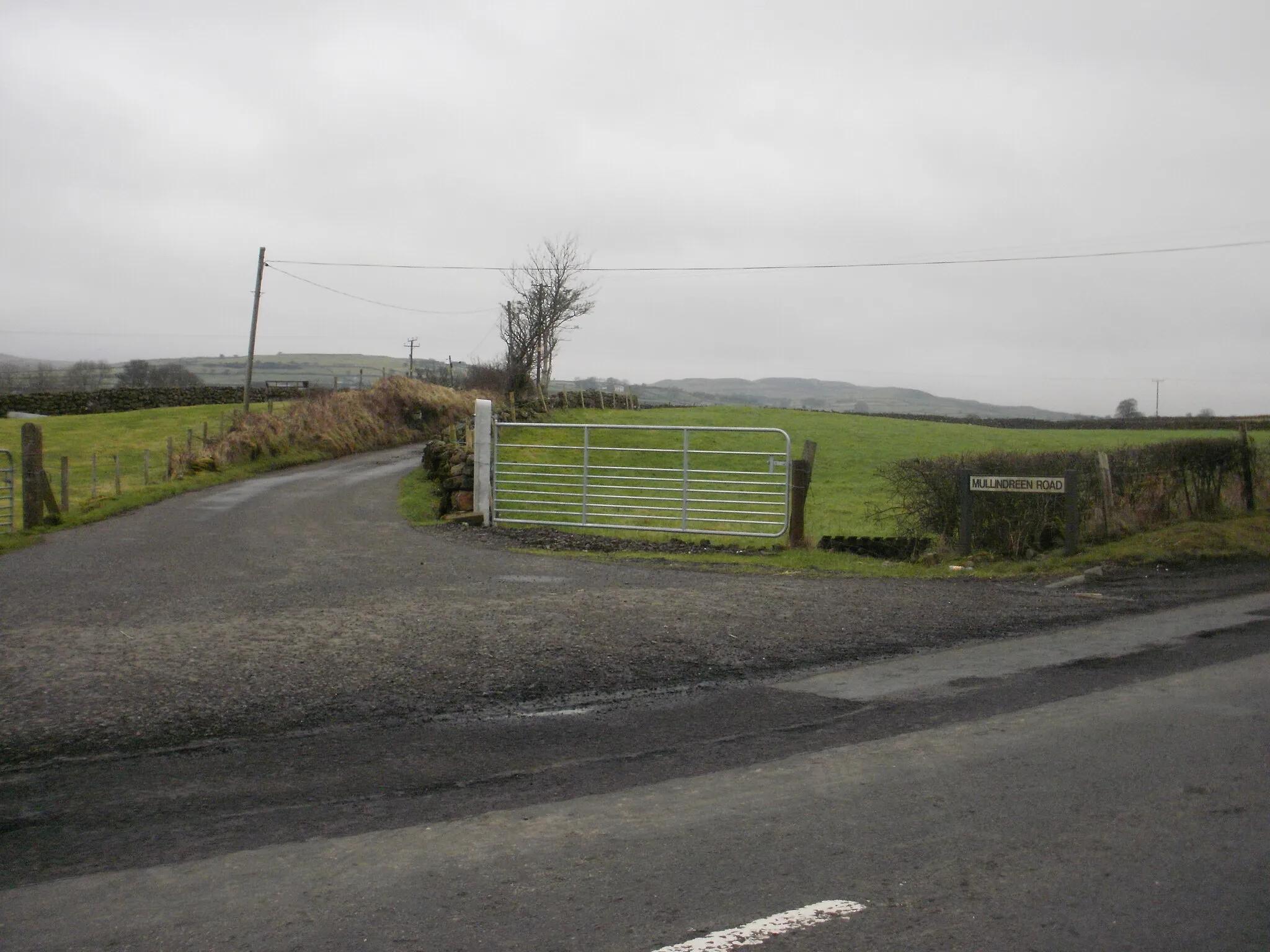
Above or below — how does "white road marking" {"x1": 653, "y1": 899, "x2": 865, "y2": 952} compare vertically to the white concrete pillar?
below

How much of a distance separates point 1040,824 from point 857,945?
1.47 meters

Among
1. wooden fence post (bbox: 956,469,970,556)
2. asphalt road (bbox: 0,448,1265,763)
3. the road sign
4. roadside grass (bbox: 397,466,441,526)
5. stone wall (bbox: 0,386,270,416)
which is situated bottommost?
asphalt road (bbox: 0,448,1265,763)

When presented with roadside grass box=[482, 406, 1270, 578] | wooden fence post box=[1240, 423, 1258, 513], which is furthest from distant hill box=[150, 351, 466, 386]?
wooden fence post box=[1240, 423, 1258, 513]

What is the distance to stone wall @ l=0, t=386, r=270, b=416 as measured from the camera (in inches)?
2181

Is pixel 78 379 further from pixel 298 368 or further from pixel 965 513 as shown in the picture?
pixel 965 513

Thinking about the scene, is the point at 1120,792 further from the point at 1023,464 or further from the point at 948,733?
the point at 1023,464

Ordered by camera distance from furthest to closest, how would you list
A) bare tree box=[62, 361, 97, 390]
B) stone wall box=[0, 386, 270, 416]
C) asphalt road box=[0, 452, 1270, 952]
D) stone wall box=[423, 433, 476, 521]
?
bare tree box=[62, 361, 97, 390], stone wall box=[0, 386, 270, 416], stone wall box=[423, 433, 476, 521], asphalt road box=[0, 452, 1270, 952]

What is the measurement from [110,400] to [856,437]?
4219cm

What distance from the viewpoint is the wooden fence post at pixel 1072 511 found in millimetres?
13047

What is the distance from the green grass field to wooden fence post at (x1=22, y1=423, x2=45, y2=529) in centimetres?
56

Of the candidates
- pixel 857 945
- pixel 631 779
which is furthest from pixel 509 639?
pixel 857 945

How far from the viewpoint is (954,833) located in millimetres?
4266

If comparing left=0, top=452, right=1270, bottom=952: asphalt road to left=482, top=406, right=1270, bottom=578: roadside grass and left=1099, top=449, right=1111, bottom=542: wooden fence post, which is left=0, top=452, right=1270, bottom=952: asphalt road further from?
left=1099, top=449, right=1111, bottom=542: wooden fence post

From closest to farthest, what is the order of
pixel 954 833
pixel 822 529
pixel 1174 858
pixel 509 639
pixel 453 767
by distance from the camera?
pixel 1174 858 < pixel 954 833 < pixel 453 767 < pixel 509 639 < pixel 822 529
